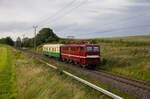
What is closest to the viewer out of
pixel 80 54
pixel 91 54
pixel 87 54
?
pixel 87 54

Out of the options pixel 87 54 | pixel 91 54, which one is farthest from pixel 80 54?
pixel 91 54

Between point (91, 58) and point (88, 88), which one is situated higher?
point (91, 58)

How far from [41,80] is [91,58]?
8063 millimetres

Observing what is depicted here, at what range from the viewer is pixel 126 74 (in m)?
14.8

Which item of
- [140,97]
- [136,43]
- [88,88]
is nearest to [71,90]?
[88,88]

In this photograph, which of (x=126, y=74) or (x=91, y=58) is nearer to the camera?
(x=126, y=74)

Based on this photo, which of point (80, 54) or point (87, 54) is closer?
point (87, 54)

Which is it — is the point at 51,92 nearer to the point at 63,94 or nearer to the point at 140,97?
the point at 63,94

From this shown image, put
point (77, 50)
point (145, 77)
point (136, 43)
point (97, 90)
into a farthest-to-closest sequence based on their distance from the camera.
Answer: point (136, 43) → point (77, 50) → point (145, 77) → point (97, 90)

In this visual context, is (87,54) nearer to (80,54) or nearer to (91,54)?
(91,54)

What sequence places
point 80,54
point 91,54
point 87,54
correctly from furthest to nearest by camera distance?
point 80,54, point 91,54, point 87,54

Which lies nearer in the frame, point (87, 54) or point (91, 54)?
point (87, 54)

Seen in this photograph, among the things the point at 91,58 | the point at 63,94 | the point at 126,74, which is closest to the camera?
the point at 63,94

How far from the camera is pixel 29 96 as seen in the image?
8.48 m
